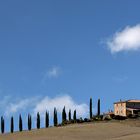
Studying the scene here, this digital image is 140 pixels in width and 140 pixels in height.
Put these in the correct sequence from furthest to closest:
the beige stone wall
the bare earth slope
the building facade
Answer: the beige stone wall, the building facade, the bare earth slope

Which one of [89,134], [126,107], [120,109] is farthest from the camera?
[120,109]

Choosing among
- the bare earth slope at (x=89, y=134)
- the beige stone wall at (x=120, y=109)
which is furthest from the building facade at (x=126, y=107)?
the bare earth slope at (x=89, y=134)

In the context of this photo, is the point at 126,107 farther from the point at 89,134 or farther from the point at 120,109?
the point at 89,134

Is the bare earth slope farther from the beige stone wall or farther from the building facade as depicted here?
the beige stone wall

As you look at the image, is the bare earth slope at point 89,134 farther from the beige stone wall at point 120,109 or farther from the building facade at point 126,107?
the beige stone wall at point 120,109

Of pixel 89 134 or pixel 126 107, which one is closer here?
pixel 89 134

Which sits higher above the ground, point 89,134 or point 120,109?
point 120,109

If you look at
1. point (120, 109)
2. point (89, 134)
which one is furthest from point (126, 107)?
point (89, 134)

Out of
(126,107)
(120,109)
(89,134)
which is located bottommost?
(89,134)

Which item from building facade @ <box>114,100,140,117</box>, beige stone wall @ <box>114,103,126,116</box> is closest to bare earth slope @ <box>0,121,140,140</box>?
building facade @ <box>114,100,140,117</box>

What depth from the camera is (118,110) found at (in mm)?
147125

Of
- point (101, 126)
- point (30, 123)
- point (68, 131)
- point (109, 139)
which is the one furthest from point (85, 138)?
point (30, 123)

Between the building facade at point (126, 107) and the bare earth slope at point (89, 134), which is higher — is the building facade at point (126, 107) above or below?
above

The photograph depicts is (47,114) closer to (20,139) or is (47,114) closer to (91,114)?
(91,114)
